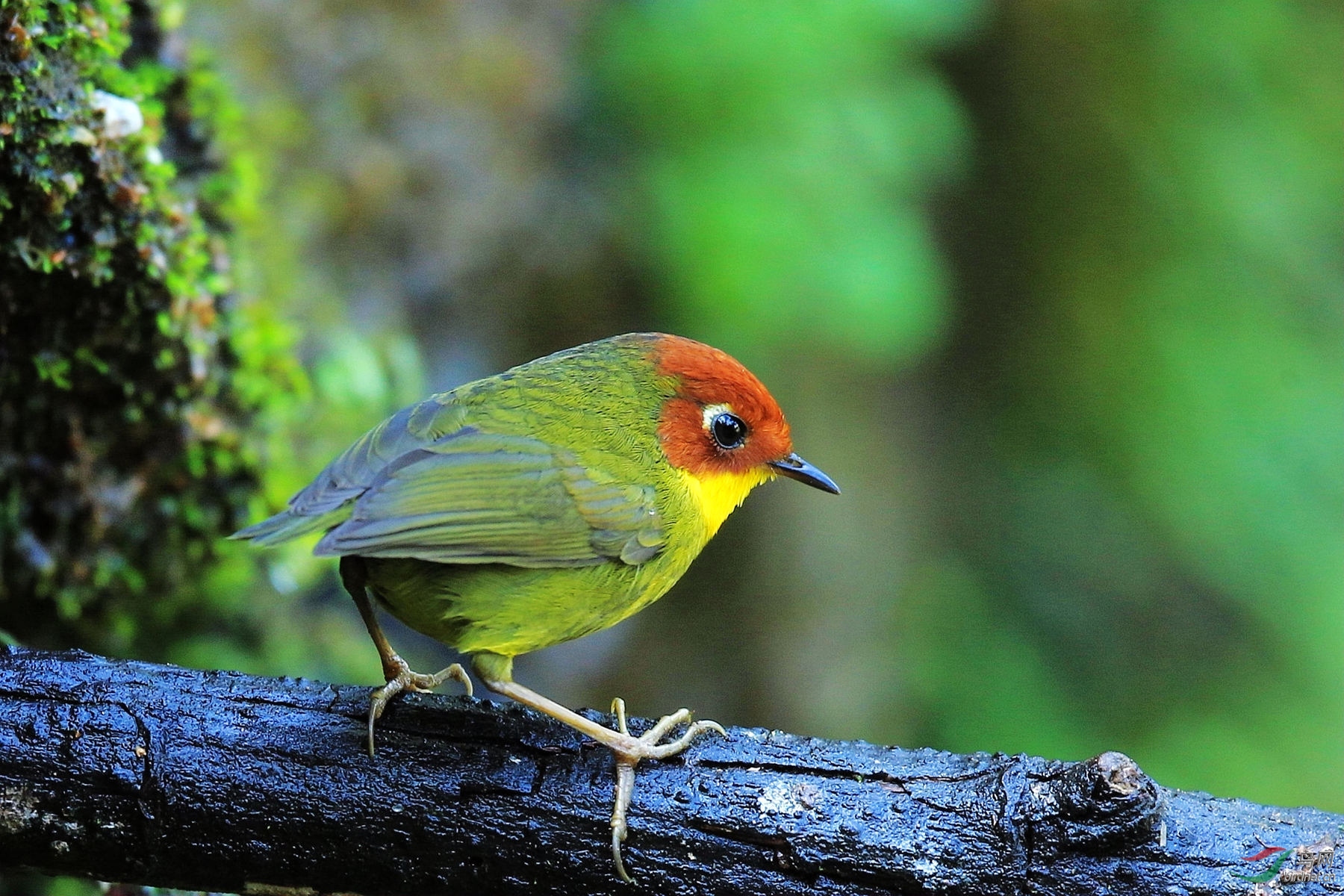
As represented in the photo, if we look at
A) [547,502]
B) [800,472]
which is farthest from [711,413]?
[547,502]

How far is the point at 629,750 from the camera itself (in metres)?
2.43

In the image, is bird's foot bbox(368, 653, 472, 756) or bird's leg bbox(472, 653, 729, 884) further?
bird's foot bbox(368, 653, 472, 756)

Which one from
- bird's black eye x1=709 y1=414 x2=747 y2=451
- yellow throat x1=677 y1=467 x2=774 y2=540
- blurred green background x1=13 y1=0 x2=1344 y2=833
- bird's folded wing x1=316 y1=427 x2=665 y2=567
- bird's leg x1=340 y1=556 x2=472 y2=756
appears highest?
blurred green background x1=13 y1=0 x2=1344 y2=833

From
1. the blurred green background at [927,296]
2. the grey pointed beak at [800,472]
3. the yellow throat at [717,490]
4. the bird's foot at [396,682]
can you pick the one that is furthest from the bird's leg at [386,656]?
the blurred green background at [927,296]

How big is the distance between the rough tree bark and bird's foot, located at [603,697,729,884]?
0.08ft

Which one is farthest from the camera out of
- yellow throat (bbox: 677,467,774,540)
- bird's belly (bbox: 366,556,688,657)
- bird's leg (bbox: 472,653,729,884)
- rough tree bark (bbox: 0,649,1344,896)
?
yellow throat (bbox: 677,467,774,540)

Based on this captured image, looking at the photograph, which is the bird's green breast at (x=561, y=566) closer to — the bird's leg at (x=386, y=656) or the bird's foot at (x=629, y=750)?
the bird's leg at (x=386, y=656)

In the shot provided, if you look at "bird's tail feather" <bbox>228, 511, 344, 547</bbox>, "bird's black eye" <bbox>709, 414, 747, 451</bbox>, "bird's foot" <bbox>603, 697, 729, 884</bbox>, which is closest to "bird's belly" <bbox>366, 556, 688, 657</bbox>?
"bird's tail feather" <bbox>228, 511, 344, 547</bbox>

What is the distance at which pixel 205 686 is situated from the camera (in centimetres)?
252

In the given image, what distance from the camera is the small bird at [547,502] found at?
2.66 meters

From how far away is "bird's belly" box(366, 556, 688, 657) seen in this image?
109 inches

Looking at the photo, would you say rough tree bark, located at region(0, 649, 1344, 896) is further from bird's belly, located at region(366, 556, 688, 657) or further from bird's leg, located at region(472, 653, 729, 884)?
bird's belly, located at region(366, 556, 688, 657)

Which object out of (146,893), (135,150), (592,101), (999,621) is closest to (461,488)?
(135,150)

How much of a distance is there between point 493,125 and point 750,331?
5.76ft
